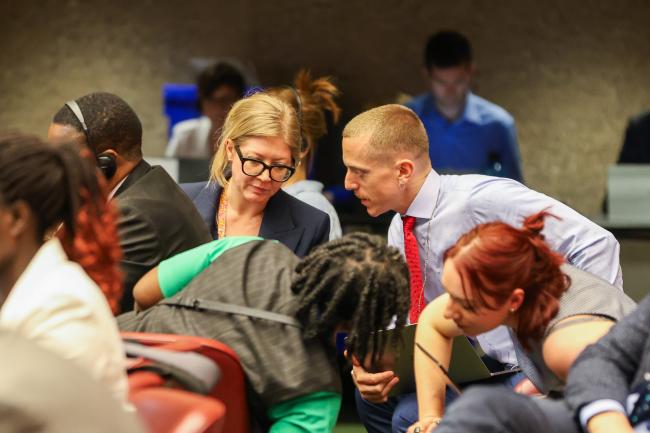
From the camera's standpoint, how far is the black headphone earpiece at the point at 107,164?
332 centimetres

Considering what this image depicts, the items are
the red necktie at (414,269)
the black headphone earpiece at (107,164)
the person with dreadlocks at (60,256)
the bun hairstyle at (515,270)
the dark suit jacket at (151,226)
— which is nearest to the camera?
the person with dreadlocks at (60,256)

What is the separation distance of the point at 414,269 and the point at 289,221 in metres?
0.43

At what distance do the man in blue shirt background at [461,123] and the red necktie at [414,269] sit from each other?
253 cm

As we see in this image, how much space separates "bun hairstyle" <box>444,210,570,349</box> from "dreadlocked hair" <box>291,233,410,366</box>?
0.56ft

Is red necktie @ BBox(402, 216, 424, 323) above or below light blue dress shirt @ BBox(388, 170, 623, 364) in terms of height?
below

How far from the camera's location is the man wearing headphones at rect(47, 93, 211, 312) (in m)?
3.05

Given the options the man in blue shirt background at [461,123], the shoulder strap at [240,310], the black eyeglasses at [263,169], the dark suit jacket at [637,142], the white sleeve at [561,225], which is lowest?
the dark suit jacket at [637,142]

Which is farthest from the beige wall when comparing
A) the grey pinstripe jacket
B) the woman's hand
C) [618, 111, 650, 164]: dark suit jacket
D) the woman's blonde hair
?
the grey pinstripe jacket

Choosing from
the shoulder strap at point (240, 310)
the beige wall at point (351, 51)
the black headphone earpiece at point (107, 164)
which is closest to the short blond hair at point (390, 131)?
the black headphone earpiece at point (107, 164)

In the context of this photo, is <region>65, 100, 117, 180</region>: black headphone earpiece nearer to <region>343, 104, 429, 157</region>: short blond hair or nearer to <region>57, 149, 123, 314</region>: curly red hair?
<region>343, 104, 429, 157</region>: short blond hair

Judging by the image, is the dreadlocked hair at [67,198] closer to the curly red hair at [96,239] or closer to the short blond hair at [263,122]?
the curly red hair at [96,239]

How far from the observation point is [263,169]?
3461 mm

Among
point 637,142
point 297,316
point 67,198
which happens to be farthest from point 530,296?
point 637,142

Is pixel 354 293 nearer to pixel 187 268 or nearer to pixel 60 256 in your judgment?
pixel 187 268
